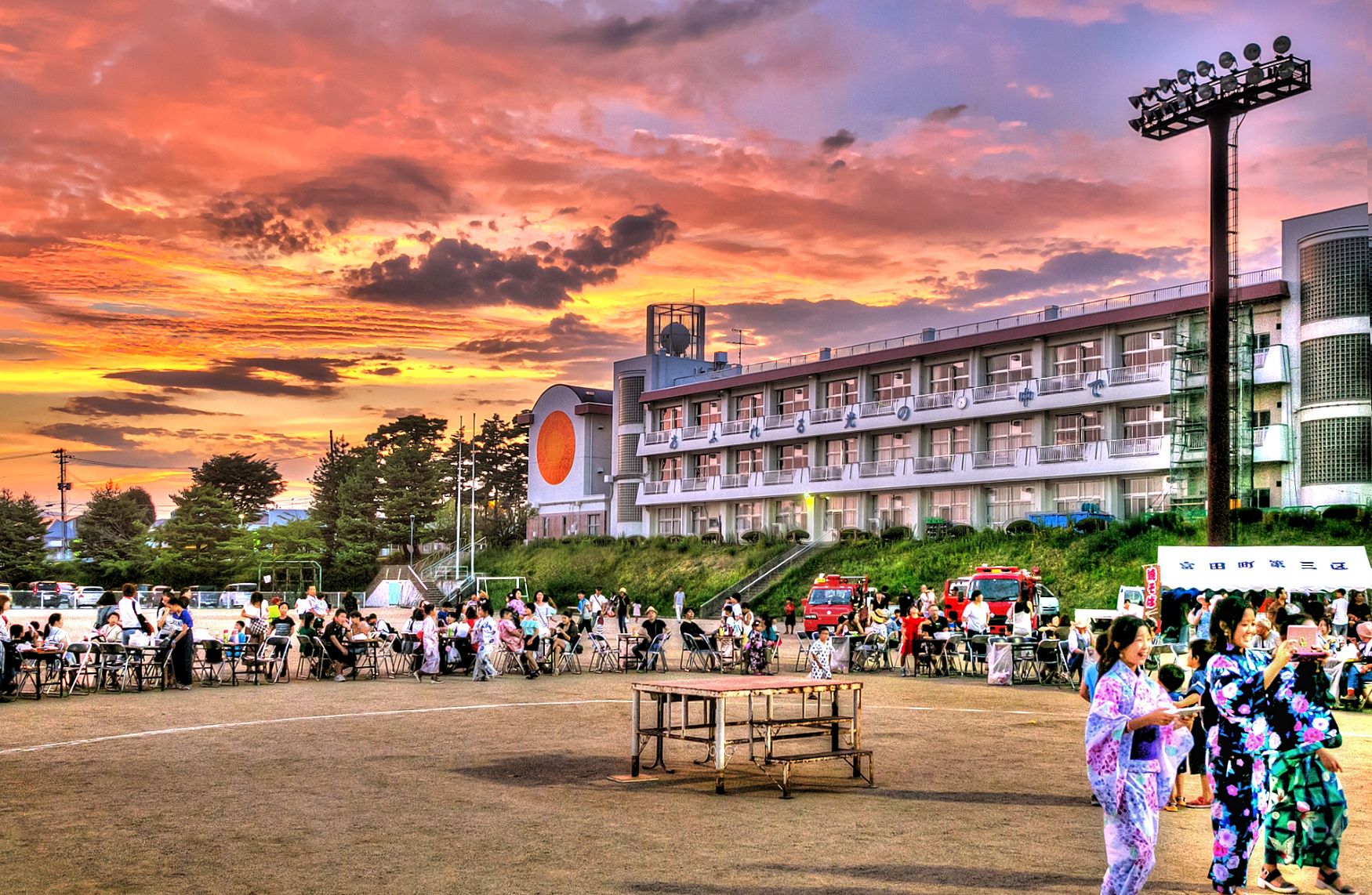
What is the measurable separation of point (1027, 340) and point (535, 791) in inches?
1902

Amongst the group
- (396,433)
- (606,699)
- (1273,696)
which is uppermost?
(396,433)

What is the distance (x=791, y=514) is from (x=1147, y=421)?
68.7 ft

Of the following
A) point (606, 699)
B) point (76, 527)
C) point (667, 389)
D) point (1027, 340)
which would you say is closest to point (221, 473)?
point (76, 527)

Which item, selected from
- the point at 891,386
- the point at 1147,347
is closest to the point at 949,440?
the point at 891,386

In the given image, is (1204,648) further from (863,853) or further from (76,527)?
(76,527)

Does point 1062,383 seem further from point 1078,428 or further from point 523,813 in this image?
point 523,813

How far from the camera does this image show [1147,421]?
5159cm

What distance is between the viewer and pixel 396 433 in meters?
110

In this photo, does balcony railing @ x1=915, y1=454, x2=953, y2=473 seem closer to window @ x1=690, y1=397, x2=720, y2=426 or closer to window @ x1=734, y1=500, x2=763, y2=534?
window @ x1=734, y1=500, x2=763, y2=534

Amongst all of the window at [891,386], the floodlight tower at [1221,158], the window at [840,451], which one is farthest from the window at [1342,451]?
the window at [840,451]

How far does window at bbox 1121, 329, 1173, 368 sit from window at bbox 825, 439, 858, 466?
15502 millimetres

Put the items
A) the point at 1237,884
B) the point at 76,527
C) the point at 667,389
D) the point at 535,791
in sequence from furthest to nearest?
the point at 76,527, the point at 667,389, the point at 535,791, the point at 1237,884

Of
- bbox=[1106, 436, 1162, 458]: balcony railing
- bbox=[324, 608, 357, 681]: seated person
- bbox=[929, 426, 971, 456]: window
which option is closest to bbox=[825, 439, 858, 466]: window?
bbox=[929, 426, 971, 456]: window

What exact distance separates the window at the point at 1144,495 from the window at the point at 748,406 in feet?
75.8
